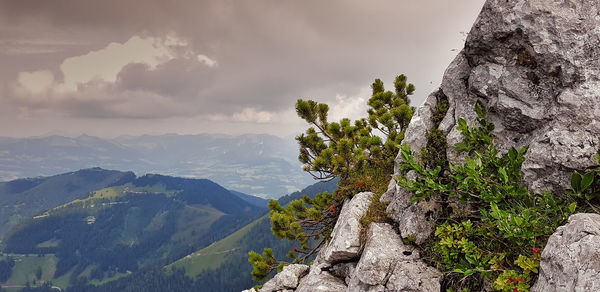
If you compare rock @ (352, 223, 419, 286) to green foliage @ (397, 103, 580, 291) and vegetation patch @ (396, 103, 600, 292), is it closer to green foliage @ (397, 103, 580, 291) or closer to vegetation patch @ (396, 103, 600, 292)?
vegetation patch @ (396, 103, 600, 292)

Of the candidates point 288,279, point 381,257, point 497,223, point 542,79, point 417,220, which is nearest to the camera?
point 497,223

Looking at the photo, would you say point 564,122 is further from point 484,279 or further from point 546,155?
point 484,279

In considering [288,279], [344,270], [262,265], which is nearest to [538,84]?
[344,270]

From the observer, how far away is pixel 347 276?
11078 mm

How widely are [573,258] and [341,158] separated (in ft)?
34.6

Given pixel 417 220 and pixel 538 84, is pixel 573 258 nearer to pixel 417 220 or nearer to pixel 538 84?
pixel 417 220

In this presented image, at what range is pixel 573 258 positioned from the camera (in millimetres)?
5113

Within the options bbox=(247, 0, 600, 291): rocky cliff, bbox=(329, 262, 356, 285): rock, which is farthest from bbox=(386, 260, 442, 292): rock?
bbox=(329, 262, 356, 285): rock

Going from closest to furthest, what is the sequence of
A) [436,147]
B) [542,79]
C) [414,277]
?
1. [542,79]
2. [414,277]
3. [436,147]

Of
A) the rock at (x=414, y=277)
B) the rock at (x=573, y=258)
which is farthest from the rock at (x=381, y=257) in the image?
the rock at (x=573, y=258)

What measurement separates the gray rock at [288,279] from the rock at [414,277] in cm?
633

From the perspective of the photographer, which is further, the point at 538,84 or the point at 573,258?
the point at 538,84

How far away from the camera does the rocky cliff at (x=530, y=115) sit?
546 centimetres

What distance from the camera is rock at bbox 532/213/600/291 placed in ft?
16.1
